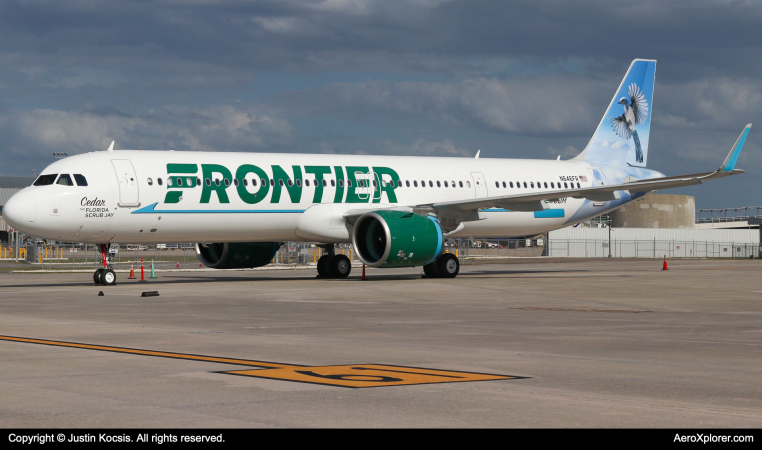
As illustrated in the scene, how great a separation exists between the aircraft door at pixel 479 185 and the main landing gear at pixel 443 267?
3605 mm

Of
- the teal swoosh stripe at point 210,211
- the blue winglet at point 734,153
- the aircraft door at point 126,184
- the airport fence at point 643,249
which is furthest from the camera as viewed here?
the airport fence at point 643,249

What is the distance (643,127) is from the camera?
38.9 metres

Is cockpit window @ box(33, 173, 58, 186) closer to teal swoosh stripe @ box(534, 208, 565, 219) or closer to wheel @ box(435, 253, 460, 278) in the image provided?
wheel @ box(435, 253, 460, 278)

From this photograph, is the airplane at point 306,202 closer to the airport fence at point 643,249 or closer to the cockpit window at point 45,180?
the cockpit window at point 45,180

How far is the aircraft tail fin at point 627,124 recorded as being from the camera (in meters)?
37.9

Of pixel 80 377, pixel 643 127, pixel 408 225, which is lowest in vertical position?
pixel 80 377

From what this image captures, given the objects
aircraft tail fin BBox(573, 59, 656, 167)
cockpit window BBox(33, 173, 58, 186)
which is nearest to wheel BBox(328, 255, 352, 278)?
cockpit window BBox(33, 173, 58, 186)

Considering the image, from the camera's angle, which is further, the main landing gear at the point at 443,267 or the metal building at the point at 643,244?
the metal building at the point at 643,244

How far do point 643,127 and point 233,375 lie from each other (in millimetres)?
33133

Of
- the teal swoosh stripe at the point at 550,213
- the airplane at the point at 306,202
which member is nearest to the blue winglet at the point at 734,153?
the airplane at the point at 306,202

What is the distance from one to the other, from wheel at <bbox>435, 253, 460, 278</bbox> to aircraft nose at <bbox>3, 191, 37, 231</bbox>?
1307 cm

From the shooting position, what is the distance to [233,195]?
27.8 m
